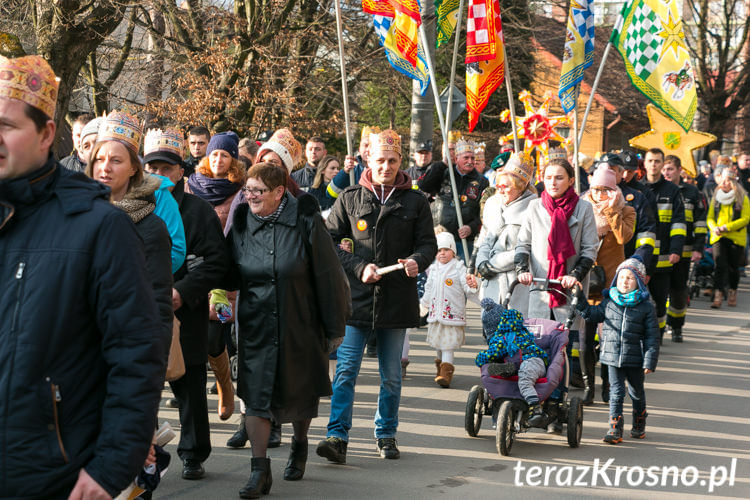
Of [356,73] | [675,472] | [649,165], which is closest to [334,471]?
[675,472]

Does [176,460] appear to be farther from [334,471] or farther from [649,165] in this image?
[649,165]

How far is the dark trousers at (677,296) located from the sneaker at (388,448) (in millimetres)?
6904

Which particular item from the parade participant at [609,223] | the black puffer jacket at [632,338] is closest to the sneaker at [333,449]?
the black puffer jacket at [632,338]

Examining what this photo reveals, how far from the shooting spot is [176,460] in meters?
6.65

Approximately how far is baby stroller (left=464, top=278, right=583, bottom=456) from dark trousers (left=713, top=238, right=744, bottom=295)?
31.8ft

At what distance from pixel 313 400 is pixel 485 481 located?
127 centimetres

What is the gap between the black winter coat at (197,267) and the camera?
19.3 feet

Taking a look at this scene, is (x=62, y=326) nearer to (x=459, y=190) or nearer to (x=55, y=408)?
(x=55, y=408)

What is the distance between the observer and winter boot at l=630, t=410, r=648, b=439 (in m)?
7.69

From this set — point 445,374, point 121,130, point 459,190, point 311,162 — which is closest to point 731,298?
point 459,190

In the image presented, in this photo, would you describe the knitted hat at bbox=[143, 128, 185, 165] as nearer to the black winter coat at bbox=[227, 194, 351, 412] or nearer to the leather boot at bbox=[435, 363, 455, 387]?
the black winter coat at bbox=[227, 194, 351, 412]

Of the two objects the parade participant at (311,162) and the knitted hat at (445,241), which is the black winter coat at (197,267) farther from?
the parade participant at (311,162)

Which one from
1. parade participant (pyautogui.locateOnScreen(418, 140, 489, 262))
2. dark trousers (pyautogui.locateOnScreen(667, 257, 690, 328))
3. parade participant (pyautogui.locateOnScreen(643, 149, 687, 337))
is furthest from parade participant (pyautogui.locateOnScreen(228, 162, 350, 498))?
dark trousers (pyautogui.locateOnScreen(667, 257, 690, 328))

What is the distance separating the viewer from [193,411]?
6.03 metres
